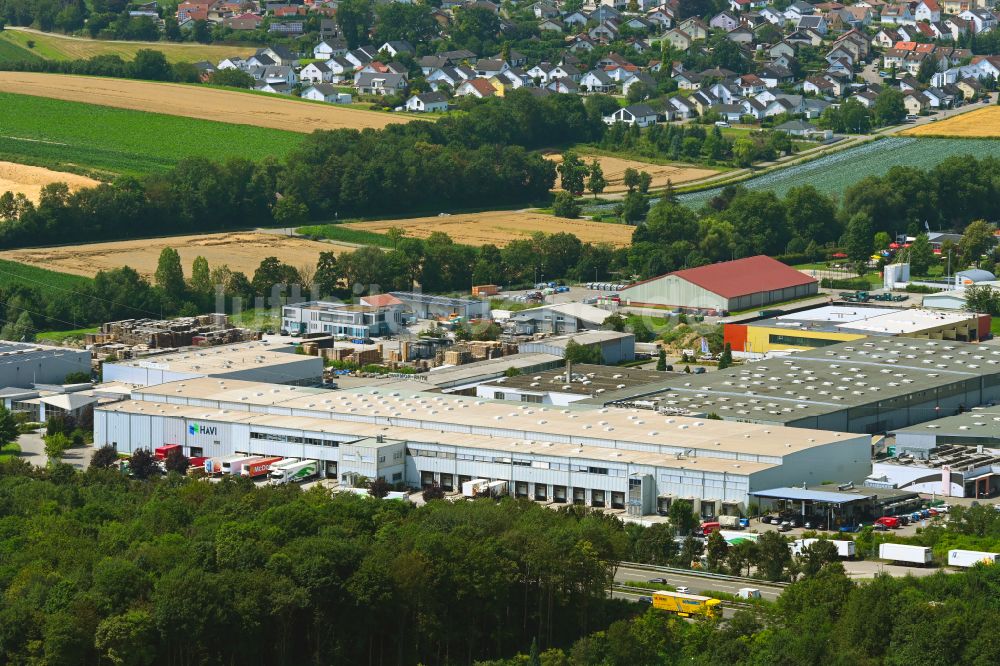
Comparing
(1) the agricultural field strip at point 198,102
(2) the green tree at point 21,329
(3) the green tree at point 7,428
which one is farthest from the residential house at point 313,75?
(3) the green tree at point 7,428

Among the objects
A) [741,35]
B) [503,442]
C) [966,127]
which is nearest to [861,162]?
[966,127]

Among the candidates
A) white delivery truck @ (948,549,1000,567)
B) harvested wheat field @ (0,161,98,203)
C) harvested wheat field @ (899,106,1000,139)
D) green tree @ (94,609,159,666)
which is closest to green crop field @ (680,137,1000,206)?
harvested wheat field @ (899,106,1000,139)

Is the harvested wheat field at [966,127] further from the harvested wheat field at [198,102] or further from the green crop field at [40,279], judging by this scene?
the green crop field at [40,279]

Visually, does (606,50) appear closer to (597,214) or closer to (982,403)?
(597,214)

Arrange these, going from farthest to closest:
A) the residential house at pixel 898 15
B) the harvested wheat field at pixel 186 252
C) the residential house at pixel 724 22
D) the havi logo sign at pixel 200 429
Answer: the residential house at pixel 898 15 → the residential house at pixel 724 22 → the harvested wheat field at pixel 186 252 → the havi logo sign at pixel 200 429

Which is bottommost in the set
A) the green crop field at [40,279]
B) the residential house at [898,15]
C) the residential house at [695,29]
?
the green crop field at [40,279]

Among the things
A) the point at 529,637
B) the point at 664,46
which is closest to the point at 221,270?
the point at 529,637

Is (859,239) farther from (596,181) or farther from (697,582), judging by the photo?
(697,582)
